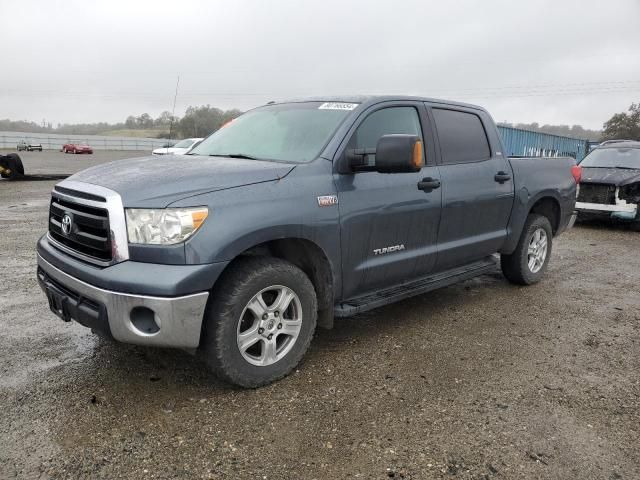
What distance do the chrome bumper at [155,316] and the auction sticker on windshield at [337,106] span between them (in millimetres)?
1812

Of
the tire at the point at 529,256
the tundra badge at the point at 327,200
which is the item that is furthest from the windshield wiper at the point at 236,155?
the tire at the point at 529,256

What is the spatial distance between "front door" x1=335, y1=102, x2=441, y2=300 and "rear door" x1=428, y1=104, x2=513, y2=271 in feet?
0.57

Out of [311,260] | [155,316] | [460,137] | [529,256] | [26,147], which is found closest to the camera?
[155,316]

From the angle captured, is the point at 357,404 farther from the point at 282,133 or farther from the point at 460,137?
the point at 460,137

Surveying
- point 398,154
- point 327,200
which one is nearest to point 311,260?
point 327,200

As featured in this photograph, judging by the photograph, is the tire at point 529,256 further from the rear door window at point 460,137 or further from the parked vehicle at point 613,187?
the parked vehicle at point 613,187

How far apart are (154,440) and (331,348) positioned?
1552mm

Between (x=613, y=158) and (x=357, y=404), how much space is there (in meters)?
9.85

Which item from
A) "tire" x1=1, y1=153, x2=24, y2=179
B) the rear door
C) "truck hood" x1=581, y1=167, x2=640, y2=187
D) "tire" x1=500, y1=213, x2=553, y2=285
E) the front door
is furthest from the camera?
"tire" x1=1, y1=153, x2=24, y2=179

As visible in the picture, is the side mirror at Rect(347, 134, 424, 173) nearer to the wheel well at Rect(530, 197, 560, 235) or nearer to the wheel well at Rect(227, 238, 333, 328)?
the wheel well at Rect(227, 238, 333, 328)

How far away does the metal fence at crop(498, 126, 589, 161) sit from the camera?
21.4 metres

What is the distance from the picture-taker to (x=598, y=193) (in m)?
9.79

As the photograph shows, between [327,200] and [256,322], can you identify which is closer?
[256,322]

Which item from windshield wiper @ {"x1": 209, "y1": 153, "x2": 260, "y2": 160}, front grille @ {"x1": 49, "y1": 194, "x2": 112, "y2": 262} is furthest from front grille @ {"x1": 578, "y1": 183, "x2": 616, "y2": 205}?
front grille @ {"x1": 49, "y1": 194, "x2": 112, "y2": 262}
